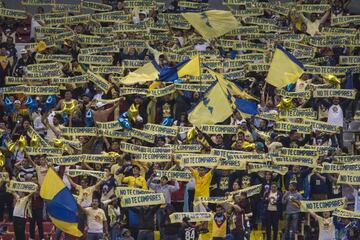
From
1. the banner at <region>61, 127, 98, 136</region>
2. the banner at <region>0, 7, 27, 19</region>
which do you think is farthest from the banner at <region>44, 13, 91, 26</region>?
the banner at <region>61, 127, 98, 136</region>

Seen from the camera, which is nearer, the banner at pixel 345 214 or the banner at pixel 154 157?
the banner at pixel 345 214

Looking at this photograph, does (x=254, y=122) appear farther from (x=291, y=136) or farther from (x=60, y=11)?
(x=60, y=11)

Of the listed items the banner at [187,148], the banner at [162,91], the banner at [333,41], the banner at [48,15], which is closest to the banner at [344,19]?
the banner at [333,41]

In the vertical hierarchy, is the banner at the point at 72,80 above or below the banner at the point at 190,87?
above

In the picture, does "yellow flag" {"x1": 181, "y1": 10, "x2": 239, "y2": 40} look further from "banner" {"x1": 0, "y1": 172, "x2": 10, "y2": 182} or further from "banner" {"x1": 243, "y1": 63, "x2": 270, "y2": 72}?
"banner" {"x1": 0, "y1": 172, "x2": 10, "y2": 182}

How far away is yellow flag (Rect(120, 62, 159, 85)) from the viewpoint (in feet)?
144

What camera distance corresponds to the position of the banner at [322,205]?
126 ft

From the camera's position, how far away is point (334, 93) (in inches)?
1677

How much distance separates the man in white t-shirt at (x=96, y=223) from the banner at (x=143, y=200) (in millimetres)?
535

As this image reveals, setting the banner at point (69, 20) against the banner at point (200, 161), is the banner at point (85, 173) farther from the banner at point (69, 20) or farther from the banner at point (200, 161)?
the banner at point (69, 20)

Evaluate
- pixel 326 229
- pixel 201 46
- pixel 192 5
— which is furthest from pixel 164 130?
pixel 192 5

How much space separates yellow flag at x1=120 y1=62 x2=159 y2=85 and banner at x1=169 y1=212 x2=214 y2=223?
6.32 meters

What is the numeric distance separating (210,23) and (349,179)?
7.74 meters

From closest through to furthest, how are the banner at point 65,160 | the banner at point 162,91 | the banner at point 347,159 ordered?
the banner at point 347,159 < the banner at point 65,160 < the banner at point 162,91
